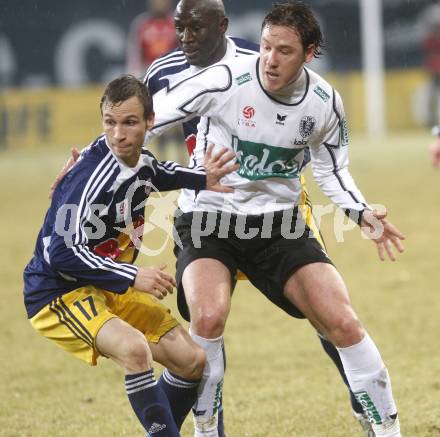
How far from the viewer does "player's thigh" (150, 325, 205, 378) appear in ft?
14.6

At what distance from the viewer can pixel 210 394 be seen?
4.59 meters

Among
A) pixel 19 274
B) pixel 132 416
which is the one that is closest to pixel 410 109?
pixel 19 274

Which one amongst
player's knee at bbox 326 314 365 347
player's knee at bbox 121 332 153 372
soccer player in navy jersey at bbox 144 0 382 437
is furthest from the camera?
soccer player in navy jersey at bbox 144 0 382 437

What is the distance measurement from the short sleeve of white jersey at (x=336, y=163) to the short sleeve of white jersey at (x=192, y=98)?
0.49 m

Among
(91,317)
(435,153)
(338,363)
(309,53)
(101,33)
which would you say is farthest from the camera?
(101,33)

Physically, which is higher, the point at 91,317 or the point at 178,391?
the point at 91,317

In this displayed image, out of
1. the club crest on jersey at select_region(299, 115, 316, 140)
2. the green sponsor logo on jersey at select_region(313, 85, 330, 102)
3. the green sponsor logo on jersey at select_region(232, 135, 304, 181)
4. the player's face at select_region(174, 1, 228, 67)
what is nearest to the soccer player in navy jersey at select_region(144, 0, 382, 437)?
the player's face at select_region(174, 1, 228, 67)

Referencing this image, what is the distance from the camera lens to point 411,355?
21.1 feet

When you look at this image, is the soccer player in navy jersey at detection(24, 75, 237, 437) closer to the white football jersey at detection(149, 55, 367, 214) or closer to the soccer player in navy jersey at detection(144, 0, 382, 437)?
the white football jersey at detection(149, 55, 367, 214)

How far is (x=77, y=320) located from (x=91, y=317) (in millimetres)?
57

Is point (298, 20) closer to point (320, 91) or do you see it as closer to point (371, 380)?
point (320, 91)

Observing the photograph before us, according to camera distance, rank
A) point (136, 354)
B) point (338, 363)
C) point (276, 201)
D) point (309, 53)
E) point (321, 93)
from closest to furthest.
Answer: point (136, 354), point (309, 53), point (321, 93), point (276, 201), point (338, 363)

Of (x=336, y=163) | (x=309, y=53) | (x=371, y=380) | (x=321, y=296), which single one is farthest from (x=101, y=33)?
(x=371, y=380)

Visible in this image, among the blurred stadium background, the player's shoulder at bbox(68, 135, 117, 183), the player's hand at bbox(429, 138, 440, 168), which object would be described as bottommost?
the blurred stadium background
